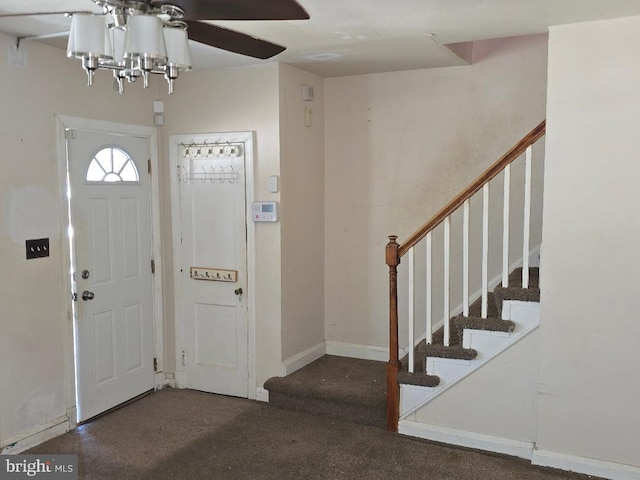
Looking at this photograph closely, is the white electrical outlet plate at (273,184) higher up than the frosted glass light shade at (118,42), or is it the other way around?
the frosted glass light shade at (118,42)

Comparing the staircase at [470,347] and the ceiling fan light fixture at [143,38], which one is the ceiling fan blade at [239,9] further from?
the staircase at [470,347]

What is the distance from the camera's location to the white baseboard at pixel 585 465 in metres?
3.12

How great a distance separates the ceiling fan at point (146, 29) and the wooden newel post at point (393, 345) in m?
1.95

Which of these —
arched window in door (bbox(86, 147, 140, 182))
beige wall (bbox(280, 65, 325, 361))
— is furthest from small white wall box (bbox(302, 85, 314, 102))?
arched window in door (bbox(86, 147, 140, 182))

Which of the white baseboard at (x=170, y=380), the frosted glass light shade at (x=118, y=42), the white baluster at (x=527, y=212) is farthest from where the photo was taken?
the white baseboard at (x=170, y=380)

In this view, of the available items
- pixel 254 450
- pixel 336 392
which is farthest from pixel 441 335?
pixel 254 450

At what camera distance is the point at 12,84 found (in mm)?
3365

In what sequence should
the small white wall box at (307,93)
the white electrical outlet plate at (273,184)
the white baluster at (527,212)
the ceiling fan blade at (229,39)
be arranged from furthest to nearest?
the small white wall box at (307,93) < the white electrical outlet plate at (273,184) < the white baluster at (527,212) < the ceiling fan blade at (229,39)

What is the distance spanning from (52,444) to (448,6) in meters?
3.42

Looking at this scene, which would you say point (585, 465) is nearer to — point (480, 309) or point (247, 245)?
point (480, 309)

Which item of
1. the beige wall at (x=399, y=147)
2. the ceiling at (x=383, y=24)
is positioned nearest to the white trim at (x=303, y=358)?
the beige wall at (x=399, y=147)

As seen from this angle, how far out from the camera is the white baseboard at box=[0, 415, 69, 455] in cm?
338

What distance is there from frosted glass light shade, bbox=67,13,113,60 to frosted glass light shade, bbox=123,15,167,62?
9 cm

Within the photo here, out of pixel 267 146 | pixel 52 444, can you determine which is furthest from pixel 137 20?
pixel 52 444
